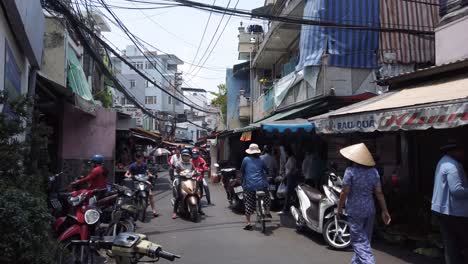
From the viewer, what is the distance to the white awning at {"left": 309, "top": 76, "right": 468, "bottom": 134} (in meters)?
5.75

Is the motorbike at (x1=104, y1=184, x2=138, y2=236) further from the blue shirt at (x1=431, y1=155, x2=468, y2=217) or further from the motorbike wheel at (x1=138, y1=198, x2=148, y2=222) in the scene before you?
the blue shirt at (x1=431, y1=155, x2=468, y2=217)

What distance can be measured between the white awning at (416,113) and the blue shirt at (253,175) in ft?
5.11

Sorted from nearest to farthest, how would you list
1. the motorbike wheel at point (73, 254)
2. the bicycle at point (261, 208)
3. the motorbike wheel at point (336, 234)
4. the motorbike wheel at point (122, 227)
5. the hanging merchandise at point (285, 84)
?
the motorbike wheel at point (73, 254) → the motorbike wheel at point (122, 227) → the motorbike wheel at point (336, 234) → the bicycle at point (261, 208) → the hanging merchandise at point (285, 84)

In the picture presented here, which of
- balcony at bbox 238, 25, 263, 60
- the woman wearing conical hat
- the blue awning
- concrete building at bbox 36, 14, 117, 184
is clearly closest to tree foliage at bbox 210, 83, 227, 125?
balcony at bbox 238, 25, 263, 60

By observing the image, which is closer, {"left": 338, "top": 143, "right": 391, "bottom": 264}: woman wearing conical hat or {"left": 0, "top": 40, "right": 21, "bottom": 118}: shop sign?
{"left": 338, "top": 143, "right": 391, "bottom": 264}: woman wearing conical hat

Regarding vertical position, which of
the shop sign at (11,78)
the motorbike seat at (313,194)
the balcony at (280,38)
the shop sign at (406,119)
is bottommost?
the motorbike seat at (313,194)

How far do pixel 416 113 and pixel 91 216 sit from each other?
15.3ft

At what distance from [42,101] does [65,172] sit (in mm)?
2236

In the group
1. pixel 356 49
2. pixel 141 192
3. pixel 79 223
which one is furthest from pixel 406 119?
pixel 356 49

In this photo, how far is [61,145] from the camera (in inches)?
506

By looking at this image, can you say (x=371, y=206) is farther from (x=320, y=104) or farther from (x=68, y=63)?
(x=68, y=63)

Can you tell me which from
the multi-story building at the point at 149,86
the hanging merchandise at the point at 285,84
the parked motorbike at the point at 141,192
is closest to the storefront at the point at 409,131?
the hanging merchandise at the point at 285,84

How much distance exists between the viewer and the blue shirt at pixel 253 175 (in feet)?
30.9

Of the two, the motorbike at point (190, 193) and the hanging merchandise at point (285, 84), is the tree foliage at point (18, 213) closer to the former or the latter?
the motorbike at point (190, 193)
